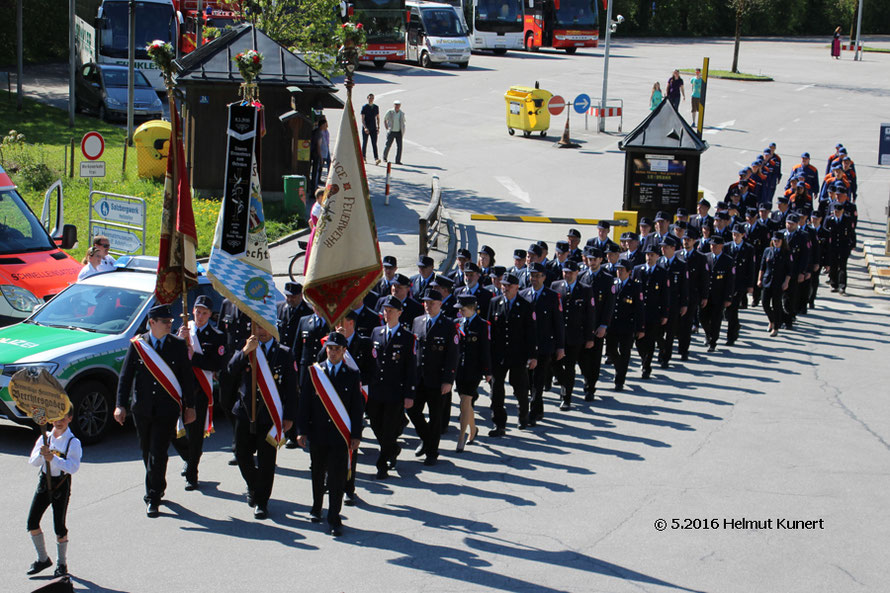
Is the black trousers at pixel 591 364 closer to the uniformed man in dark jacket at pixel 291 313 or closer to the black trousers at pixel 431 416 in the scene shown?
the black trousers at pixel 431 416

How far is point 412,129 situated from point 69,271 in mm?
21695

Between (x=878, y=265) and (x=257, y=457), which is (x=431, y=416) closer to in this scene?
(x=257, y=457)

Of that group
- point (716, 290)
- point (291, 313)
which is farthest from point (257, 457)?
point (716, 290)

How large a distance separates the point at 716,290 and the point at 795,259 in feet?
7.38

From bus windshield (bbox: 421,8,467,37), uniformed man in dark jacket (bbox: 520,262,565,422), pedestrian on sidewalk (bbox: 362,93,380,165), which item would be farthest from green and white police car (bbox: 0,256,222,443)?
bus windshield (bbox: 421,8,467,37)

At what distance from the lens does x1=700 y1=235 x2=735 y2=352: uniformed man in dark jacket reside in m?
16.2

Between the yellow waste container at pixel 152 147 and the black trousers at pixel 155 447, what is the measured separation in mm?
16395

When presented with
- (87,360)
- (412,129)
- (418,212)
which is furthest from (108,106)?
(87,360)

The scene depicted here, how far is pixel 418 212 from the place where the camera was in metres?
24.9

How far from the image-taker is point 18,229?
50.3 feet

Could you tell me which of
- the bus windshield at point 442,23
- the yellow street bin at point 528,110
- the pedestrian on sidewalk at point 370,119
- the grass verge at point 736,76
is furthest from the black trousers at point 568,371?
the grass verge at point 736,76

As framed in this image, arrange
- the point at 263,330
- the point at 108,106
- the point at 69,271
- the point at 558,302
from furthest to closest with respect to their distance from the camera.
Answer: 1. the point at 108,106
2. the point at 69,271
3. the point at 558,302
4. the point at 263,330

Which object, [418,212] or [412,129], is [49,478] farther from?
[412,129]

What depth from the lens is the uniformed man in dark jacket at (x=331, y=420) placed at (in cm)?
930
